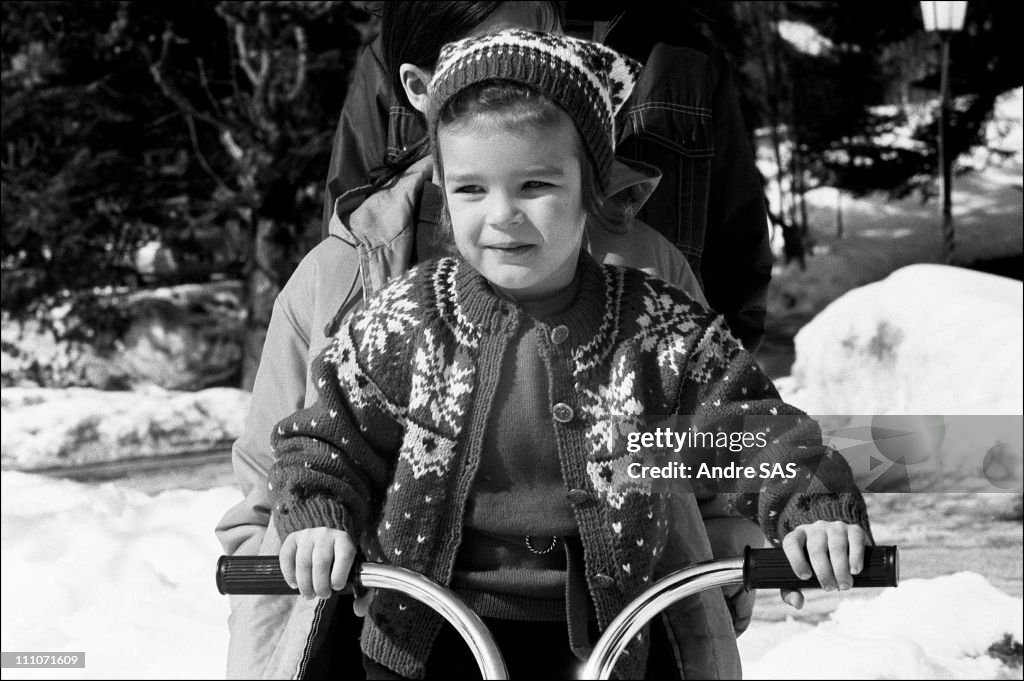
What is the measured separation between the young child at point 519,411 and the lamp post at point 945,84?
721cm

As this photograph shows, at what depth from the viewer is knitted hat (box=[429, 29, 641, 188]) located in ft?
4.81

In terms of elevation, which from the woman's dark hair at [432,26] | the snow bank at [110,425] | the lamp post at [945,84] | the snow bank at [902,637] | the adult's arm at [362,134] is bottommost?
Answer: the snow bank at [110,425]

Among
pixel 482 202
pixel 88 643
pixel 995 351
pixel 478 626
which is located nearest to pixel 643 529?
pixel 478 626

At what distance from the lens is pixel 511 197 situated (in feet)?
4.69

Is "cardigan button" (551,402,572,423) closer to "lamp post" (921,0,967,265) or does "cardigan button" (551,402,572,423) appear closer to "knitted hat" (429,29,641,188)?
"knitted hat" (429,29,641,188)

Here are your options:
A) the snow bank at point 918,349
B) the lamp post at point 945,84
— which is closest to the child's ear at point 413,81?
the snow bank at point 918,349

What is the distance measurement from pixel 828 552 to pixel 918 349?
5.51 metres

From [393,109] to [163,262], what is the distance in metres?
8.93

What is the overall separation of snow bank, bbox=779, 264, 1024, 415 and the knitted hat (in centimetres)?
427

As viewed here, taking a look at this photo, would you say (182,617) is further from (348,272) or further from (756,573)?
(756,573)

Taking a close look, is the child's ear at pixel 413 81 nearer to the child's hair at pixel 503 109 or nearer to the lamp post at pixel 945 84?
the child's hair at pixel 503 109

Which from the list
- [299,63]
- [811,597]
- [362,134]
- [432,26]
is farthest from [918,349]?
[432,26]

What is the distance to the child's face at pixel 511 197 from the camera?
142 centimetres

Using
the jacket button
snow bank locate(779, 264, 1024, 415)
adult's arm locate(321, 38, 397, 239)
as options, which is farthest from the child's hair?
snow bank locate(779, 264, 1024, 415)
